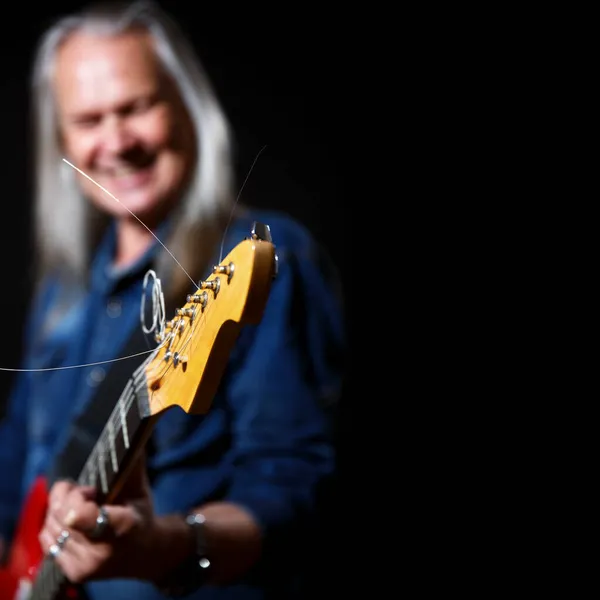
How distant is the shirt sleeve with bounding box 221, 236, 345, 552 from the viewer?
89cm

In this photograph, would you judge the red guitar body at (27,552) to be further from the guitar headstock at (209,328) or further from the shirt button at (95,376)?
the guitar headstock at (209,328)

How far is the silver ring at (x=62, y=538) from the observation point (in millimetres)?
636

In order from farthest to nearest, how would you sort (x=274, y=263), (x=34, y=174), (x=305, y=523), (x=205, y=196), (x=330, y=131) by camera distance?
(x=34, y=174), (x=330, y=131), (x=305, y=523), (x=205, y=196), (x=274, y=263)

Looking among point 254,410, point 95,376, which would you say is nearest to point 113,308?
point 95,376

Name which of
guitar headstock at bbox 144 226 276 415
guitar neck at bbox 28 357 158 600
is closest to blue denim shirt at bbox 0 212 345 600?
guitar neck at bbox 28 357 158 600

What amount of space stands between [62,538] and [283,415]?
33 centimetres

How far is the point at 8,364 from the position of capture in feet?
3.86

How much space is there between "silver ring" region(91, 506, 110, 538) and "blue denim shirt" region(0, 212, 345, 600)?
0.20 meters

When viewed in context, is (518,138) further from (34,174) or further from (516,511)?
(34,174)

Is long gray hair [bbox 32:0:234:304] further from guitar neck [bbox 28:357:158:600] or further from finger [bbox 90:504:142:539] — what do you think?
finger [bbox 90:504:142:539]

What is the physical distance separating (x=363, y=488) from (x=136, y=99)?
0.58 m

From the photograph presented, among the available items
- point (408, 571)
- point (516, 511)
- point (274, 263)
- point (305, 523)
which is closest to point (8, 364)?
point (305, 523)

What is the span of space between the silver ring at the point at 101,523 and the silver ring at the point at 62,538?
0.04 m

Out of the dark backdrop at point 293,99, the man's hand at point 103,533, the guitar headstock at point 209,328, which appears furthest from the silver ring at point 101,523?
the dark backdrop at point 293,99
